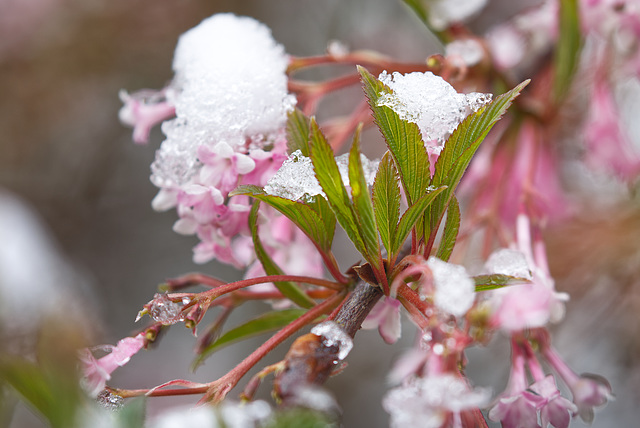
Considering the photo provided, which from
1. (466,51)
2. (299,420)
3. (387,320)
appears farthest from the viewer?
(466,51)

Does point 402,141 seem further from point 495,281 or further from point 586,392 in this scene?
point 586,392

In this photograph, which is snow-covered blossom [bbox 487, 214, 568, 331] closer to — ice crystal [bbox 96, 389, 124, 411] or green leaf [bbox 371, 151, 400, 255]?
green leaf [bbox 371, 151, 400, 255]

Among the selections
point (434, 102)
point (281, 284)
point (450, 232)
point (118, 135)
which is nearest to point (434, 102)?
point (434, 102)

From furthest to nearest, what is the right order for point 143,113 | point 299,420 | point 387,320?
point 143,113 < point 387,320 < point 299,420

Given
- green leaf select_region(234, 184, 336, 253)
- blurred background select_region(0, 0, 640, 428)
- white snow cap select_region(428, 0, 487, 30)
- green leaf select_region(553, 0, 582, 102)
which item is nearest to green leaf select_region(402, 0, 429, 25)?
white snow cap select_region(428, 0, 487, 30)

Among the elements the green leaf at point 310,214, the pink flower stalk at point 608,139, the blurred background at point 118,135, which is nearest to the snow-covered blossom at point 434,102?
the green leaf at point 310,214

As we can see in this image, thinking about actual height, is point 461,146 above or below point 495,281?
above

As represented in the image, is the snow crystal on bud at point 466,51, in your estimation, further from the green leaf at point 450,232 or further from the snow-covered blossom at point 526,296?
the green leaf at point 450,232

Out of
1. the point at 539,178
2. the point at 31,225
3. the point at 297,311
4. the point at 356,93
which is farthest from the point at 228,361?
the point at 297,311
